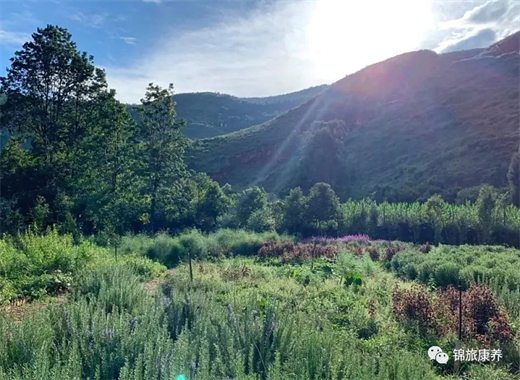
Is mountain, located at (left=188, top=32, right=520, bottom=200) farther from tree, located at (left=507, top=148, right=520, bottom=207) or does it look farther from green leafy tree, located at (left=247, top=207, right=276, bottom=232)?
green leafy tree, located at (left=247, top=207, right=276, bottom=232)

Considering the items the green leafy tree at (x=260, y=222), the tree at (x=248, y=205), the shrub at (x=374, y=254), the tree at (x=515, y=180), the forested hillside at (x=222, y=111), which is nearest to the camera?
the shrub at (x=374, y=254)

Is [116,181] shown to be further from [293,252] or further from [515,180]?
[515,180]

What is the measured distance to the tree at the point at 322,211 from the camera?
72.1 ft

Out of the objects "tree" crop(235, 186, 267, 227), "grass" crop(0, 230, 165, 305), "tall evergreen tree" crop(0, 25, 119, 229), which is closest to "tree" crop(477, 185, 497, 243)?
"tree" crop(235, 186, 267, 227)

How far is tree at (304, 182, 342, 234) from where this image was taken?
22.0 metres

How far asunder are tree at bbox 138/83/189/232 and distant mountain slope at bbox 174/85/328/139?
43177 mm

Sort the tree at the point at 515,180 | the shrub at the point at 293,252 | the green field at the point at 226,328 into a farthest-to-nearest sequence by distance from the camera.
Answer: the tree at the point at 515,180 < the shrub at the point at 293,252 < the green field at the point at 226,328

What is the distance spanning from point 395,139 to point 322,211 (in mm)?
24532

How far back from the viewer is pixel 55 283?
276 inches

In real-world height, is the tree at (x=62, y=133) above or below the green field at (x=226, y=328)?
above

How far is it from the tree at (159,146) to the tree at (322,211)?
285 inches

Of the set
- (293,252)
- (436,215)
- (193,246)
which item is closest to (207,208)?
(193,246)

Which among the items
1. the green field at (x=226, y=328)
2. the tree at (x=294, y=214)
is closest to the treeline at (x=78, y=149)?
the tree at (x=294, y=214)

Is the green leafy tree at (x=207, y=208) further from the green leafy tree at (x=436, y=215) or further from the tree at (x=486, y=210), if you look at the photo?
the tree at (x=486, y=210)
